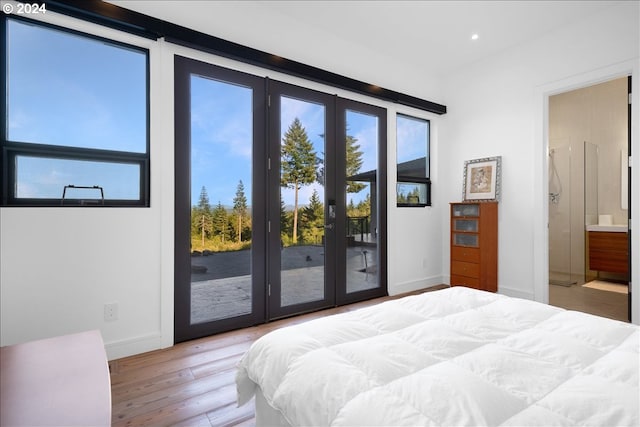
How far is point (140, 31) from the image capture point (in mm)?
2449

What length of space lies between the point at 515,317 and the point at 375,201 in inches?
99.3

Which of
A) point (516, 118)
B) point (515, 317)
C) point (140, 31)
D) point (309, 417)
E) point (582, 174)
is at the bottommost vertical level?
point (309, 417)

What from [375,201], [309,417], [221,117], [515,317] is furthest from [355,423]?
[375,201]

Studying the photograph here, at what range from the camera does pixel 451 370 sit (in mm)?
1021

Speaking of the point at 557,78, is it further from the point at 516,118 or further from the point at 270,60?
the point at 270,60

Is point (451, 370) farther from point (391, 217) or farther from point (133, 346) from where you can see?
point (391, 217)

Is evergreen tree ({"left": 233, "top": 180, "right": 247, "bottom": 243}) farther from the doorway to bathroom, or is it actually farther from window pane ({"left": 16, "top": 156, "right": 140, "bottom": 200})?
the doorway to bathroom

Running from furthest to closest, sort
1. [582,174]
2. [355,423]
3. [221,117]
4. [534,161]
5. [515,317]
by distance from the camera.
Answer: [582,174] < [534,161] < [221,117] < [515,317] < [355,423]

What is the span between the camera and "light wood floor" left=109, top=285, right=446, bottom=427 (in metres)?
1.69

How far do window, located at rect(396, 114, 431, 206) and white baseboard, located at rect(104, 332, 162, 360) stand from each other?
3111 mm

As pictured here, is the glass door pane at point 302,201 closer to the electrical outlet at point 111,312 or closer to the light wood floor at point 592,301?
the electrical outlet at point 111,312

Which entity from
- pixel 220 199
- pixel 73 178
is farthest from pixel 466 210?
pixel 73 178

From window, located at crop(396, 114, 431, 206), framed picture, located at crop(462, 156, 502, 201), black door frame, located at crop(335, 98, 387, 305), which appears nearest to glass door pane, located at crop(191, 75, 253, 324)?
black door frame, located at crop(335, 98, 387, 305)

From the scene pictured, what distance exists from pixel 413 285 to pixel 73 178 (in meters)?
3.85
